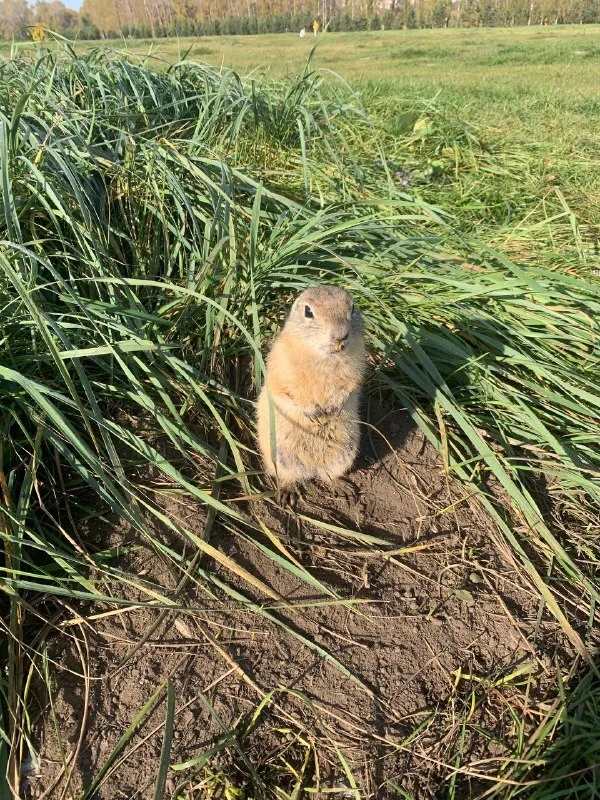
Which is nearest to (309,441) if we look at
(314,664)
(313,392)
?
(313,392)

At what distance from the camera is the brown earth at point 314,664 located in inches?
60.6

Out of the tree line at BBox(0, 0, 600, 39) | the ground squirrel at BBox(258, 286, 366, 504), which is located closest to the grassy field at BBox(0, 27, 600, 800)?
the ground squirrel at BBox(258, 286, 366, 504)

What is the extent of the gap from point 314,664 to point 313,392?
962mm

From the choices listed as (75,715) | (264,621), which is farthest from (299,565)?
(75,715)

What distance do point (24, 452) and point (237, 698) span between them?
1239mm

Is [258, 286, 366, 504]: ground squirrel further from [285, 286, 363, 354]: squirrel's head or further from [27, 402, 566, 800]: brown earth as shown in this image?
[27, 402, 566, 800]: brown earth

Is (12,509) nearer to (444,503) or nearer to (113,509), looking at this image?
(113,509)

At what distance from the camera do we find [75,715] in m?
1.59

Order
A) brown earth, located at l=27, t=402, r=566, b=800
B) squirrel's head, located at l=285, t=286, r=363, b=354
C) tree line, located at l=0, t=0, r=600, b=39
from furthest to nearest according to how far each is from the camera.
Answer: tree line, located at l=0, t=0, r=600, b=39 → squirrel's head, located at l=285, t=286, r=363, b=354 → brown earth, located at l=27, t=402, r=566, b=800

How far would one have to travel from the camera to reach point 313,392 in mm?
2023

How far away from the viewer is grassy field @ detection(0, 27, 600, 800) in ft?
5.20

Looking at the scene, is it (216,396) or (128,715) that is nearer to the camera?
(128,715)

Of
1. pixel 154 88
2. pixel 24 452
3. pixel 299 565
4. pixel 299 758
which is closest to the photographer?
pixel 299 758

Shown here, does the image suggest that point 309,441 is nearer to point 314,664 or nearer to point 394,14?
point 314,664
